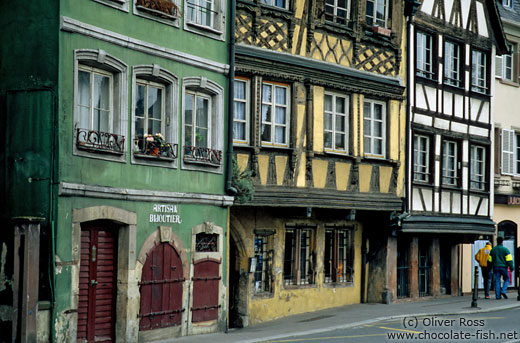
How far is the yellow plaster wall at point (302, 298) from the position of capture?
21703 mm

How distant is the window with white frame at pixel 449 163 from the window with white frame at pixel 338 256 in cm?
408

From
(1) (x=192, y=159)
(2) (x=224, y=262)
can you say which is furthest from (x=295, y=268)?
(1) (x=192, y=159)

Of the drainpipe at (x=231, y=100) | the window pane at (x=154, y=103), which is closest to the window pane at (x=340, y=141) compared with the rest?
the drainpipe at (x=231, y=100)

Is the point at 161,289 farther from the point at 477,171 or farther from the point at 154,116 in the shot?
the point at 477,171

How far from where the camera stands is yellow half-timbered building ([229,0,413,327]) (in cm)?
2083

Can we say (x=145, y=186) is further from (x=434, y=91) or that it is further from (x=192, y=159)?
(x=434, y=91)

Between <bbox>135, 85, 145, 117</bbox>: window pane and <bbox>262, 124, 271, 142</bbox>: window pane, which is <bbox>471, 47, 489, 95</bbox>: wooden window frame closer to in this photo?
<bbox>262, 124, 271, 142</bbox>: window pane

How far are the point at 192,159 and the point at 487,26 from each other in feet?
46.3

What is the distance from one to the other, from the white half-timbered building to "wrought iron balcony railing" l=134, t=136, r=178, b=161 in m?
9.04

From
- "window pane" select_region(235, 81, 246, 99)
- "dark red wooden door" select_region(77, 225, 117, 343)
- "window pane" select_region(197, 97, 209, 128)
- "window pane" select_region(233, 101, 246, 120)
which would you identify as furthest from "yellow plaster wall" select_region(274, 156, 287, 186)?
"dark red wooden door" select_region(77, 225, 117, 343)

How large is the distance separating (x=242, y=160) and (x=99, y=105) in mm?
4537

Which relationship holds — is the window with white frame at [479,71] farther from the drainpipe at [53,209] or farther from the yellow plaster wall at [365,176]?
the drainpipe at [53,209]

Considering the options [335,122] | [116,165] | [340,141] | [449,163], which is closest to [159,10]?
[116,165]

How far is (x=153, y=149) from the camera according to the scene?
17.7m
